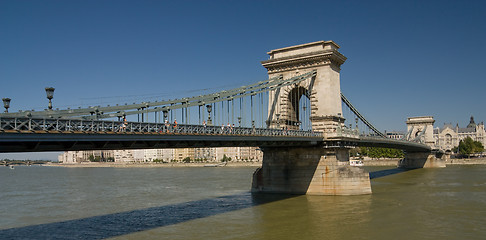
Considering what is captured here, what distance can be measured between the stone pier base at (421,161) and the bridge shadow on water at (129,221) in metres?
66.2

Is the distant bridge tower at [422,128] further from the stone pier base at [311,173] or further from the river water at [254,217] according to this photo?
the stone pier base at [311,173]

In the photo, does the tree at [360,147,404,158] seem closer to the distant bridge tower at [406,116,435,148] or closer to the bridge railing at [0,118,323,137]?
the distant bridge tower at [406,116,435,148]

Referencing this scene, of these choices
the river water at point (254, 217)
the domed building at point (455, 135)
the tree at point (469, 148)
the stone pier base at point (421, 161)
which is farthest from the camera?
the domed building at point (455, 135)

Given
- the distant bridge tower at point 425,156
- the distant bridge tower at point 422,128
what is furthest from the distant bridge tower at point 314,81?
the distant bridge tower at point 422,128

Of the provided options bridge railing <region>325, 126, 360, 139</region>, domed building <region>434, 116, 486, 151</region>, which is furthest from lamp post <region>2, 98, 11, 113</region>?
domed building <region>434, 116, 486, 151</region>

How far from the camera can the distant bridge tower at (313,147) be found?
125 feet

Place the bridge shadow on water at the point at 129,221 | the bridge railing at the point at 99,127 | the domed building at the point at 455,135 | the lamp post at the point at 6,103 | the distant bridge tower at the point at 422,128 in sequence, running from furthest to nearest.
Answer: the domed building at the point at 455,135 < the distant bridge tower at the point at 422,128 < the bridge shadow on water at the point at 129,221 < the lamp post at the point at 6,103 < the bridge railing at the point at 99,127

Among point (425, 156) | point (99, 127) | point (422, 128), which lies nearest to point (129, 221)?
point (99, 127)

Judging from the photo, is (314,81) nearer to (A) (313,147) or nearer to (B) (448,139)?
(A) (313,147)

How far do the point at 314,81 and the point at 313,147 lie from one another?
657cm

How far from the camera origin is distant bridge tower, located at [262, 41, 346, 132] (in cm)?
4053

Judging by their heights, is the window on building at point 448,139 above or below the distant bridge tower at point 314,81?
below

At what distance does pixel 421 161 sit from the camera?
95.2 m

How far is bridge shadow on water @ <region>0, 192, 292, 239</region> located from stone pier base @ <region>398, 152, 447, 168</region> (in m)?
66.2
